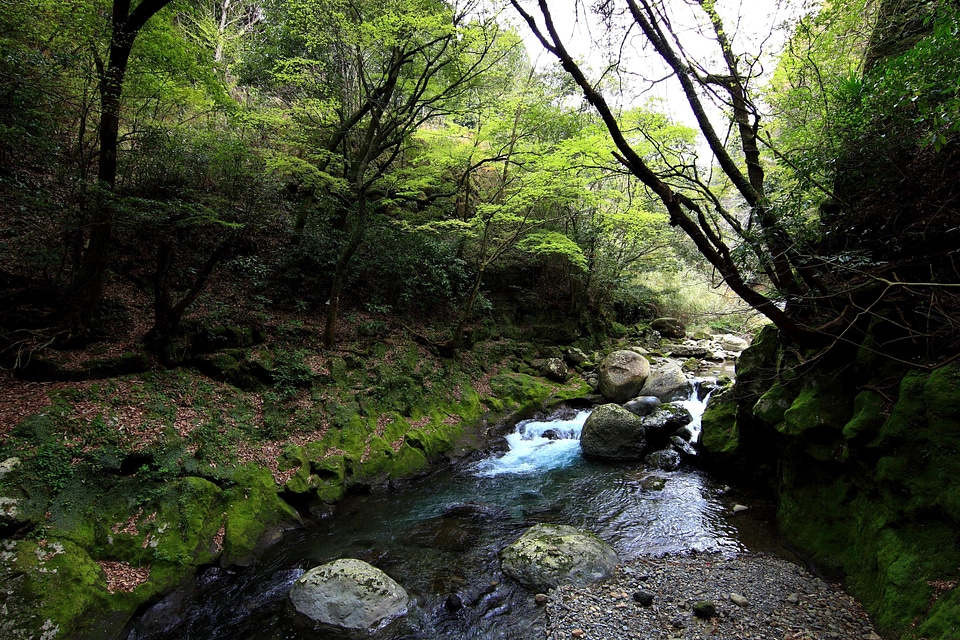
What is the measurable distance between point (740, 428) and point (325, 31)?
12.2m

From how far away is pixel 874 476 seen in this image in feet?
14.7

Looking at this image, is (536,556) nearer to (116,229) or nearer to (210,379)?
(210,379)

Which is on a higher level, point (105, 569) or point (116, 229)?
point (116, 229)

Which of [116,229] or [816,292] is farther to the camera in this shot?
[116,229]

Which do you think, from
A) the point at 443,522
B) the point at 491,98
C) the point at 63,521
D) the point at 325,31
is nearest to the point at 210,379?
the point at 63,521

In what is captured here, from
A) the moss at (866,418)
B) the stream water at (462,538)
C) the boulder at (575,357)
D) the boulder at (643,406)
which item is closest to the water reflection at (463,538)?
the stream water at (462,538)

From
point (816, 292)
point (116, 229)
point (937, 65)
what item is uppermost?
point (937, 65)

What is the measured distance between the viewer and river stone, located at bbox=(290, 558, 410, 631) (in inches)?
178

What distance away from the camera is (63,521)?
4.59 m

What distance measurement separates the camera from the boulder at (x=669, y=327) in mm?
20031

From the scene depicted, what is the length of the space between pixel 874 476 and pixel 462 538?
5248mm

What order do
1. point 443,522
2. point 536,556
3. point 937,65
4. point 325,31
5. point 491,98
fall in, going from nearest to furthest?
point 937,65
point 536,556
point 443,522
point 325,31
point 491,98

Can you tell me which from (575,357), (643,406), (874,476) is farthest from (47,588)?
(575,357)

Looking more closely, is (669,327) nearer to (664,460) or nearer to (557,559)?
(664,460)
